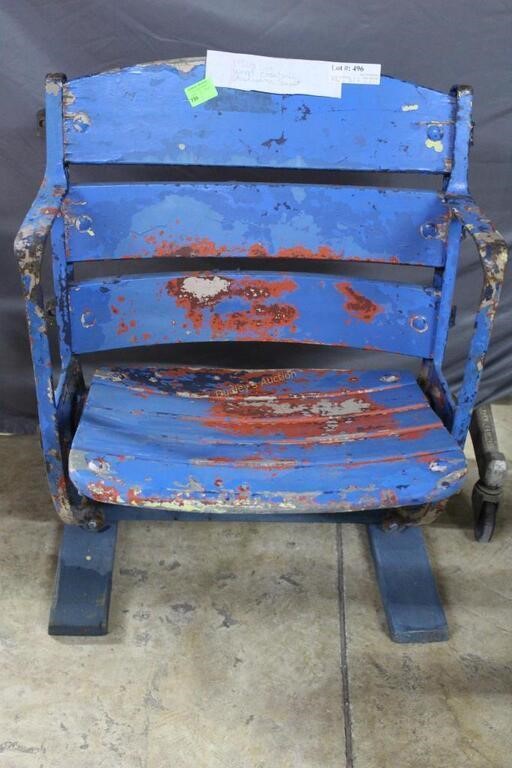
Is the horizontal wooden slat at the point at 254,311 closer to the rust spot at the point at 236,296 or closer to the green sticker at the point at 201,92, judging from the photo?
the rust spot at the point at 236,296

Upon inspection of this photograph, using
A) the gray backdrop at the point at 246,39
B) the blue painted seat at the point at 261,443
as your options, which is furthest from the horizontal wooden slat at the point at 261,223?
the gray backdrop at the point at 246,39

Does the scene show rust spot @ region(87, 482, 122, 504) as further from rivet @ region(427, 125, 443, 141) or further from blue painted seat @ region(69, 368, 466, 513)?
rivet @ region(427, 125, 443, 141)

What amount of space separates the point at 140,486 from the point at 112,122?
731 mm

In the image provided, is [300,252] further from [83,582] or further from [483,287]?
[83,582]

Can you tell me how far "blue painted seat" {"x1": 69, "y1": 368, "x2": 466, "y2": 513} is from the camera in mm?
1409

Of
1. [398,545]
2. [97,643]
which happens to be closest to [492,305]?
[398,545]

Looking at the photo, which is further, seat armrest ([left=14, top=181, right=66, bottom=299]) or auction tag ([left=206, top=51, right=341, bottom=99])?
auction tag ([left=206, top=51, right=341, bottom=99])

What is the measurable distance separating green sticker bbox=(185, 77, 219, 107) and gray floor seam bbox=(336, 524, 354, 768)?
3.38 ft

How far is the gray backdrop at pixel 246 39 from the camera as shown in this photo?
1.89 m

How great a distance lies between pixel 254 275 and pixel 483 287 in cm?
51

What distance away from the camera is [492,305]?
1481 mm

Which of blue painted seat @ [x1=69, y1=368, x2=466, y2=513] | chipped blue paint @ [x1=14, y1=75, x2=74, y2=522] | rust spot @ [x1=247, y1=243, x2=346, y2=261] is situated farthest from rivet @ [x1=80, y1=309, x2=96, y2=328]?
rust spot @ [x1=247, y1=243, x2=346, y2=261]

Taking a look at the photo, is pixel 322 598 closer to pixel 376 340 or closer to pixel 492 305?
pixel 376 340

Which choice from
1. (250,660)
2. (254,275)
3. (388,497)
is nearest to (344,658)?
(250,660)
